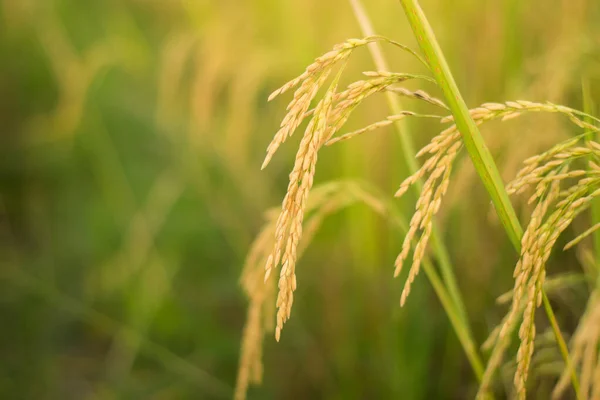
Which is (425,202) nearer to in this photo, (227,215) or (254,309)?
(254,309)

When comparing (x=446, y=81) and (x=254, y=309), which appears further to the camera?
(x=254, y=309)

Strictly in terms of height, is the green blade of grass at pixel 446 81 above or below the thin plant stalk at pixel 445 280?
above

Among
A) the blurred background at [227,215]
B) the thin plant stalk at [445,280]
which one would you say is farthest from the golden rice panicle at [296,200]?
the blurred background at [227,215]

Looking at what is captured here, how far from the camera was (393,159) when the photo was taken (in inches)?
64.1

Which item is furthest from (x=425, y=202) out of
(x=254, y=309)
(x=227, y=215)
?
(x=227, y=215)

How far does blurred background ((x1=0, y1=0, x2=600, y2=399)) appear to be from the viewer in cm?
144

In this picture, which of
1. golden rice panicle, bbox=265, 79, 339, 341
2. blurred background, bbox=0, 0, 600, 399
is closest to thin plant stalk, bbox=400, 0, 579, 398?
golden rice panicle, bbox=265, 79, 339, 341

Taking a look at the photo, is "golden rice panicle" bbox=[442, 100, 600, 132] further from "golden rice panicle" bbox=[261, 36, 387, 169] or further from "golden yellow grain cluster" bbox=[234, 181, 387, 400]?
"golden yellow grain cluster" bbox=[234, 181, 387, 400]

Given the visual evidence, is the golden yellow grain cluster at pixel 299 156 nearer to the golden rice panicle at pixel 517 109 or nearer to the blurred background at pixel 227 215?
the golden rice panicle at pixel 517 109

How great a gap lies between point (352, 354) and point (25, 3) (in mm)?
2163

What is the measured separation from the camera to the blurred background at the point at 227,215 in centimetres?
144

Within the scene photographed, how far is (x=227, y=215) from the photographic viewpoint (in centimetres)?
196

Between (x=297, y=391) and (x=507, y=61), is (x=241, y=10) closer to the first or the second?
(x=507, y=61)

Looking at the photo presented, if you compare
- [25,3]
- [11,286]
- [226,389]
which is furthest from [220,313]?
[25,3]
